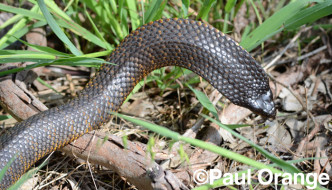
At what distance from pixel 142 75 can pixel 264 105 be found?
120 cm

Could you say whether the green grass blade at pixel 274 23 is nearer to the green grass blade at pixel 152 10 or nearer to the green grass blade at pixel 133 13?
the green grass blade at pixel 152 10

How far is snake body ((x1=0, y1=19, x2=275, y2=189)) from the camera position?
312 cm

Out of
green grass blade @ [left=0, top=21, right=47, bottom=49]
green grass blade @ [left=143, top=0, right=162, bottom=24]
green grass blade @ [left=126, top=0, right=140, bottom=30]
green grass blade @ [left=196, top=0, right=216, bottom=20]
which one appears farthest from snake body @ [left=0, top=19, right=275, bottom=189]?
green grass blade @ [left=0, top=21, right=47, bottom=49]

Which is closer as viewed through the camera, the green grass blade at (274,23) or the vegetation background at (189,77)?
the vegetation background at (189,77)

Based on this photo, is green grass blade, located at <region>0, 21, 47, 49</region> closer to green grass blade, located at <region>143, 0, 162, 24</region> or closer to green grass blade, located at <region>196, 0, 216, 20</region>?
green grass blade, located at <region>143, 0, 162, 24</region>

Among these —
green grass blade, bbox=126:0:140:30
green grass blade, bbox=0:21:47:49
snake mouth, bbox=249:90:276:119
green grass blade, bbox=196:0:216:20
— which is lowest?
snake mouth, bbox=249:90:276:119

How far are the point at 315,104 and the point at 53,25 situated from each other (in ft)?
9.53

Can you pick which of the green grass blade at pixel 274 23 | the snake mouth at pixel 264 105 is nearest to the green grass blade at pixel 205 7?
the green grass blade at pixel 274 23

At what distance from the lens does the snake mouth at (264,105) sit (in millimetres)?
3398

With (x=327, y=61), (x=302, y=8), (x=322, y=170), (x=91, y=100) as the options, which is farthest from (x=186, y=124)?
(x=327, y=61)

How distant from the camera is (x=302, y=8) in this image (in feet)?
11.4

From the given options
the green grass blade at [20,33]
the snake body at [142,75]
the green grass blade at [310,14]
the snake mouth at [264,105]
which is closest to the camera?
the snake body at [142,75]

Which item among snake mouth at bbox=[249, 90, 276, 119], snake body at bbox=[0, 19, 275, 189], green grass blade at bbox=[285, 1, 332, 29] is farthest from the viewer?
snake mouth at bbox=[249, 90, 276, 119]

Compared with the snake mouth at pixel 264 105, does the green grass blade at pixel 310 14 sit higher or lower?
higher
